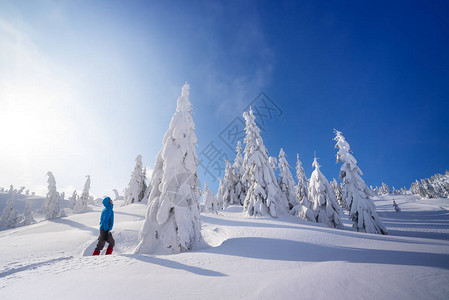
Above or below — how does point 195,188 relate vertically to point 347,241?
above

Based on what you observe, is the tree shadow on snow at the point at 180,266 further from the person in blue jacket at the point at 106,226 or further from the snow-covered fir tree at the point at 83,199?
the snow-covered fir tree at the point at 83,199

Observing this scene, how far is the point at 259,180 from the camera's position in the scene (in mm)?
18578

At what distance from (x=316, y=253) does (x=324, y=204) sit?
18.0m

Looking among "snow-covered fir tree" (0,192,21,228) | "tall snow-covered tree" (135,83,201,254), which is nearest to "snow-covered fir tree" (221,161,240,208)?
"tall snow-covered tree" (135,83,201,254)

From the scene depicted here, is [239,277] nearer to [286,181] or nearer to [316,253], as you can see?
[316,253]

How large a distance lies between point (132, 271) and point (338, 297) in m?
4.51

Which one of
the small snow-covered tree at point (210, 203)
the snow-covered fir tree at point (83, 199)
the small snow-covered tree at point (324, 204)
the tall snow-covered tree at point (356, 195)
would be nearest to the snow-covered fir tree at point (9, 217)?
the snow-covered fir tree at point (83, 199)

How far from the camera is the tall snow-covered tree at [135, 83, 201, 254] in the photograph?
7.92 meters

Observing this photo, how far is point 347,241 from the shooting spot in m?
7.55

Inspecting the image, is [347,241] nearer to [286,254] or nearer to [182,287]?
[286,254]

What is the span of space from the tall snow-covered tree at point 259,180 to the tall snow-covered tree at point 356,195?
22.7 ft

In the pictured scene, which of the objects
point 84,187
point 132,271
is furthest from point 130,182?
point 132,271

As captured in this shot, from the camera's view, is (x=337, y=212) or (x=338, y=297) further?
(x=337, y=212)

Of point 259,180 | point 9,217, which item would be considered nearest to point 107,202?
point 259,180
